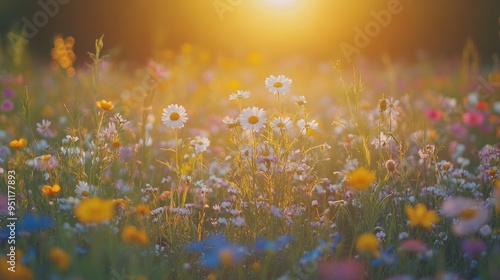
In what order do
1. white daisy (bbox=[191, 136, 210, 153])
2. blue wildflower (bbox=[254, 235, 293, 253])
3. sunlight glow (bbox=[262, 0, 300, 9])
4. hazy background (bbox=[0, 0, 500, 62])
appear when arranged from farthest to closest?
hazy background (bbox=[0, 0, 500, 62]), sunlight glow (bbox=[262, 0, 300, 9]), white daisy (bbox=[191, 136, 210, 153]), blue wildflower (bbox=[254, 235, 293, 253])

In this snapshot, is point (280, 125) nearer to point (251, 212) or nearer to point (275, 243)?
point (251, 212)

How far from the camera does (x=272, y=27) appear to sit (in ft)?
36.4

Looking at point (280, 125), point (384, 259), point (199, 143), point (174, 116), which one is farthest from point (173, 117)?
point (384, 259)

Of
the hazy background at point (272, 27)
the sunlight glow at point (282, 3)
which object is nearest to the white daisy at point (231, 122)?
the sunlight glow at point (282, 3)

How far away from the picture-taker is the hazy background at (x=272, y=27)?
10961 millimetres

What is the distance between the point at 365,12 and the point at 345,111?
630 cm

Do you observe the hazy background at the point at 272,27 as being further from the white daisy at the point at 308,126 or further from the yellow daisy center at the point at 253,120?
the yellow daisy center at the point at 253,120

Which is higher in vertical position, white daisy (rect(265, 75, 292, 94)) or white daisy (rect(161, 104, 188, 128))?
white daisy (rect(265, 75, 292, 94))

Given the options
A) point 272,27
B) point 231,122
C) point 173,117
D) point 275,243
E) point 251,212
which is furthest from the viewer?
point 272,27

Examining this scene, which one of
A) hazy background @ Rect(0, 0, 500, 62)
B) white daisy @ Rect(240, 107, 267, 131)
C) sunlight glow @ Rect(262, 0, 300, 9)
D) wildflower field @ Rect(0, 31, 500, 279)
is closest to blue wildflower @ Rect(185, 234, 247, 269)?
wildflower field @ Rect(0, 31, 500, 279)

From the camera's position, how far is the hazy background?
1096cm

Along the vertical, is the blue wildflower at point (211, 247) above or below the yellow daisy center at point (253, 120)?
below

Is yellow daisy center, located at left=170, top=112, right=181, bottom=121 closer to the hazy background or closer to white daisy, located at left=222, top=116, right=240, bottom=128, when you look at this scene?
white daisy, located at left=222, top=116, right=240, bottom=128

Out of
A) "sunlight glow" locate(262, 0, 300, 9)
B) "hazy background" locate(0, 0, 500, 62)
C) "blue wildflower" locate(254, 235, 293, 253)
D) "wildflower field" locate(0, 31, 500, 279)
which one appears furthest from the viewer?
"hazy background" locate(0, 0, 500, 62)
